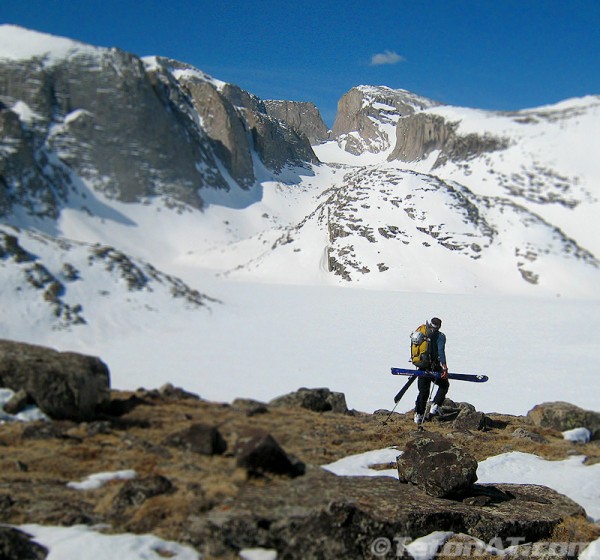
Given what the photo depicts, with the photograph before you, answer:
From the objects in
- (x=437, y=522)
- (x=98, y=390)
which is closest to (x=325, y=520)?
(x=437, y=522)

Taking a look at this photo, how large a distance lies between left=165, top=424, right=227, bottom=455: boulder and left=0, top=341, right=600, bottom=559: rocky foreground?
2 cm

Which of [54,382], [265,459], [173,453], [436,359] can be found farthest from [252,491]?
[436,359]

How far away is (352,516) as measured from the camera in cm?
538

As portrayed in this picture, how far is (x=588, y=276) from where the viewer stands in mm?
54250

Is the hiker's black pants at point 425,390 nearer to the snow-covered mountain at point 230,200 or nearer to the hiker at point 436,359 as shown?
the hiker at point 436,359

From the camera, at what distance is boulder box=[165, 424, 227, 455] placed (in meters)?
7.68

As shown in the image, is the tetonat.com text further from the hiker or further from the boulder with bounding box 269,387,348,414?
the boulder with bounding box 269,387,348,414

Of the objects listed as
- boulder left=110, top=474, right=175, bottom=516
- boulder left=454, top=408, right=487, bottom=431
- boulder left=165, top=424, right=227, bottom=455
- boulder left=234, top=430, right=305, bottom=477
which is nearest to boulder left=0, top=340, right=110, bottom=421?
boulder left=165, top=424, right=227, bottom=455

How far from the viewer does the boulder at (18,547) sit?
4918mm

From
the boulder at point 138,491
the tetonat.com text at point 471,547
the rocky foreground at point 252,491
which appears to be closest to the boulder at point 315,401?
the rocky foreground at point 252,491

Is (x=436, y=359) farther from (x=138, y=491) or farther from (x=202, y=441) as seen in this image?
(x=138, y=491)

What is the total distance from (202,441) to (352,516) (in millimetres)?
3116

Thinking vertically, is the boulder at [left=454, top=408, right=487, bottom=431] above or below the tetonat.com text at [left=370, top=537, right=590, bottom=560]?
above

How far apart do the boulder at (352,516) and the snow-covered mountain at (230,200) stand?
93.9ft
